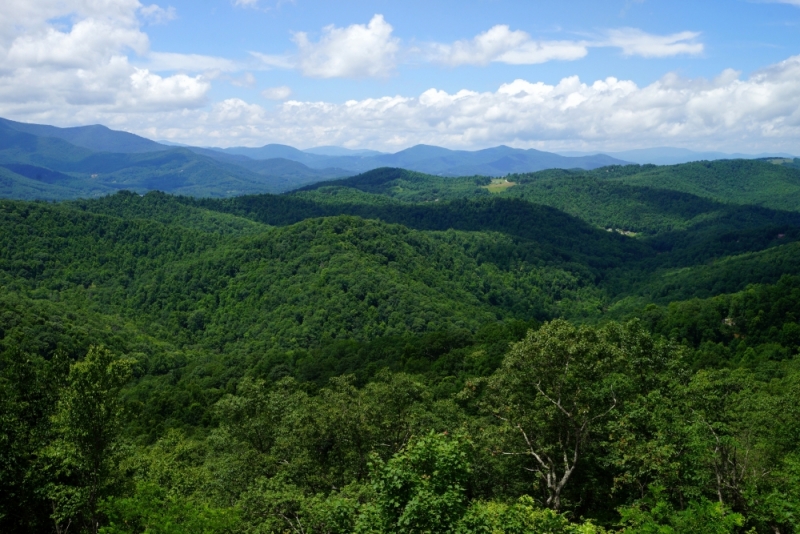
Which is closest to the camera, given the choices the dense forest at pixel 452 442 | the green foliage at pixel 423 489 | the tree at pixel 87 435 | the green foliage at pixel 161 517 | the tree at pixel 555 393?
the green foliage at pixel 423 489

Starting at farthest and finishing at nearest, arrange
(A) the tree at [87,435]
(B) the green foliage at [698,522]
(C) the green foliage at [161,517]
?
(A) the tree at [87,435], (C) the green foliage at [161,517], (B) the green foliage at [698,522]

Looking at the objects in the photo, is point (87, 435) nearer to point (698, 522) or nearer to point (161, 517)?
point (161, 517)

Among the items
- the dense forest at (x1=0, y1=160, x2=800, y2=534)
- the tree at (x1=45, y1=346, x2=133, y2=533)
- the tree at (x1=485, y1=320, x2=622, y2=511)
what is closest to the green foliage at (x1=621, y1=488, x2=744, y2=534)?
the dense forest at (x1=0, y1=160, x2=800, y2=534)

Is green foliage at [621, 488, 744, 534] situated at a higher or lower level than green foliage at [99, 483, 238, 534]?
higher

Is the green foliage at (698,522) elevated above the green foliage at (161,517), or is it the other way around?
the green foliage at (698,522)

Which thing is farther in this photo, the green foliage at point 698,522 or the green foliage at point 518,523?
the green foliage at point 698,522

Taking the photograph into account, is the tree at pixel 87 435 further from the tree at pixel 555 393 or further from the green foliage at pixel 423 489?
the tree at pixel 555 393

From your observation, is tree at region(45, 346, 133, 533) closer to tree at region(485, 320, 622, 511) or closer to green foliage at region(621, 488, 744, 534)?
tree at region(485, 320, 622, 511)

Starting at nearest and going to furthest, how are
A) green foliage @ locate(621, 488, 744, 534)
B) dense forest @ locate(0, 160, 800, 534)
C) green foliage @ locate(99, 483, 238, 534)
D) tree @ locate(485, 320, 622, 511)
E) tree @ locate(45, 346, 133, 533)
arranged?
green foliage @ locate(621, 488, 744, 534), dense forest @ locate(0, 160, 800, 534), green foliage @ locate(99, 483, 238, 534), tree @ locate(45, 346, 133, 533), tree @ locate(485, 320, 622, 511)

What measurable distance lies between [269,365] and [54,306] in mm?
52394

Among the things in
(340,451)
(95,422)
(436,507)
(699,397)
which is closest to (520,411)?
(699,397)

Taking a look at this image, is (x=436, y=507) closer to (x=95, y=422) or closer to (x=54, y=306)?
(x=95, y=422)

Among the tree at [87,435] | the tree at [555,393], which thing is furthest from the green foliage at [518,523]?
the tree at [87,435]

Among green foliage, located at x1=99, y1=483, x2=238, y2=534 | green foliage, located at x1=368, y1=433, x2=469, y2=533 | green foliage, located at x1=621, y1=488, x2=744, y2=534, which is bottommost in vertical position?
green foliage, located at x1=99, y1=483, x2=238, y2=534
